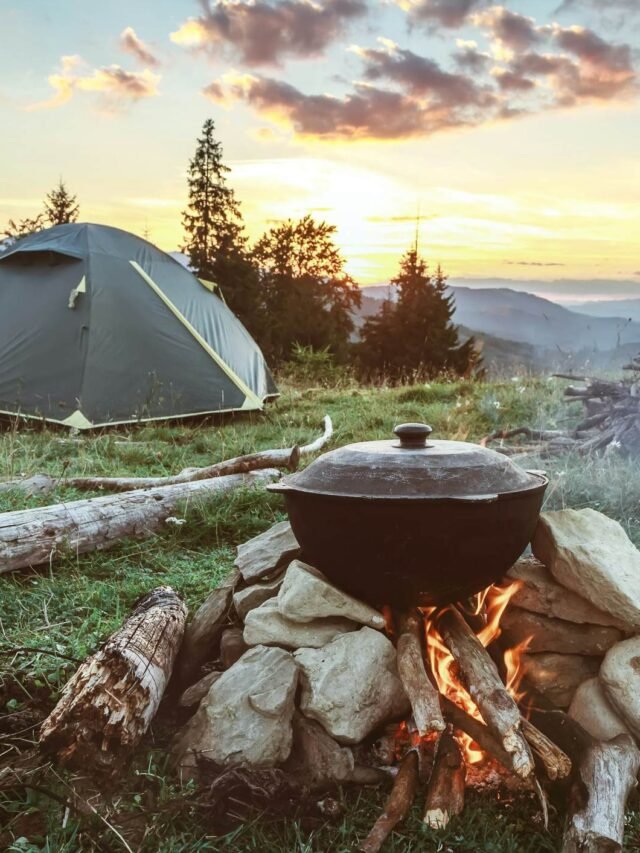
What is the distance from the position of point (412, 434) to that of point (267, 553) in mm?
881

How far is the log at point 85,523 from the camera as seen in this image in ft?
12.4

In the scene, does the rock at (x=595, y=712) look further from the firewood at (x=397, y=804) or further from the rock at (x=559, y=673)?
the firewood at (x=397, y=804)

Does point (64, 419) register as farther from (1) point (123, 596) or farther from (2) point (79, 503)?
(1) point (123, 596)

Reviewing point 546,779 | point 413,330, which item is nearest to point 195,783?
point 546,779

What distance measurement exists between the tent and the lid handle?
5.57 meters

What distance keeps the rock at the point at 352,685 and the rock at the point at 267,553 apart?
602 mm

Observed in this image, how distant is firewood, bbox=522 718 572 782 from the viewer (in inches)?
87.1

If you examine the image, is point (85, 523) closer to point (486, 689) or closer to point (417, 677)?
point (417, 677)

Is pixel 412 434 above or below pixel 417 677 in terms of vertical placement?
above

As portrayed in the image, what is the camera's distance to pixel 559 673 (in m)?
2.72

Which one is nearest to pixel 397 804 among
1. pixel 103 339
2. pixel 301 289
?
pixel 103 339


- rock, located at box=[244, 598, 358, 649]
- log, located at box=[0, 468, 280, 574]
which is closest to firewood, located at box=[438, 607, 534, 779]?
rock, located at box=[244, 598, 358, 649]

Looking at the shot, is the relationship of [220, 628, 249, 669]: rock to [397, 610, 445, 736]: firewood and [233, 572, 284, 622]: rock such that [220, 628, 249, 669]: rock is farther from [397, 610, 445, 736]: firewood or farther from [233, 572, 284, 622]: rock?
[397, 610, 445, 736]: firewood

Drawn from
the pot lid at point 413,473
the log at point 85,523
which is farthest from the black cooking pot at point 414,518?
the log at point 85,523
